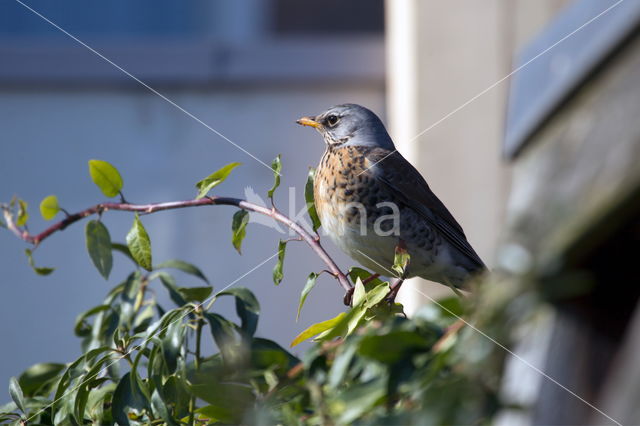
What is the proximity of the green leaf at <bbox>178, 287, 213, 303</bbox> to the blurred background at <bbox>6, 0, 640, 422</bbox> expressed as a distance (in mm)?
2009

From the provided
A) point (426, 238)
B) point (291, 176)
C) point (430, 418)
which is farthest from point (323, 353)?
point (291, 176)

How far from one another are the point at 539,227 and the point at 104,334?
0.80 metres

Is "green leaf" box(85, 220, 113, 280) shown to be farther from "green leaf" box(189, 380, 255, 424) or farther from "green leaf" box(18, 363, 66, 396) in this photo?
"green leaf" box(189, 380, 255, 424)

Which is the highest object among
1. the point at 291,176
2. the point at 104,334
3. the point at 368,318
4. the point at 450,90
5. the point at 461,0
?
the point at 368,318

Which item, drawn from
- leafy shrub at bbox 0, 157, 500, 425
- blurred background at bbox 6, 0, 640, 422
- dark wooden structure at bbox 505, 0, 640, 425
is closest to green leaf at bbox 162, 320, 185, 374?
leafy shrub at bbox 0, 157, 500, 425

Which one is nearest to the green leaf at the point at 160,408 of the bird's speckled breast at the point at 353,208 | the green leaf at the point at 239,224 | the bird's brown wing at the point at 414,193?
the green leaf at the point at 239,224

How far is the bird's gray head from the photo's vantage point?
1987mm

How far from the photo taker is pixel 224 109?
333 centimetres

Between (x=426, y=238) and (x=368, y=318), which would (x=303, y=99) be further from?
(x=368, y=318)

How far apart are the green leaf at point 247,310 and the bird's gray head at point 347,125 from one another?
3.40 ft

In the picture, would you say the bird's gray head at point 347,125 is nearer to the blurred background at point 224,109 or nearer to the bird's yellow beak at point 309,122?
the bird's yellow beak at point 309,122

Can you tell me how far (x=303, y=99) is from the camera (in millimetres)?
3344

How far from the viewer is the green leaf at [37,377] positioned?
42.3 inches

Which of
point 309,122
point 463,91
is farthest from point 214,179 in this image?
point 463,91
